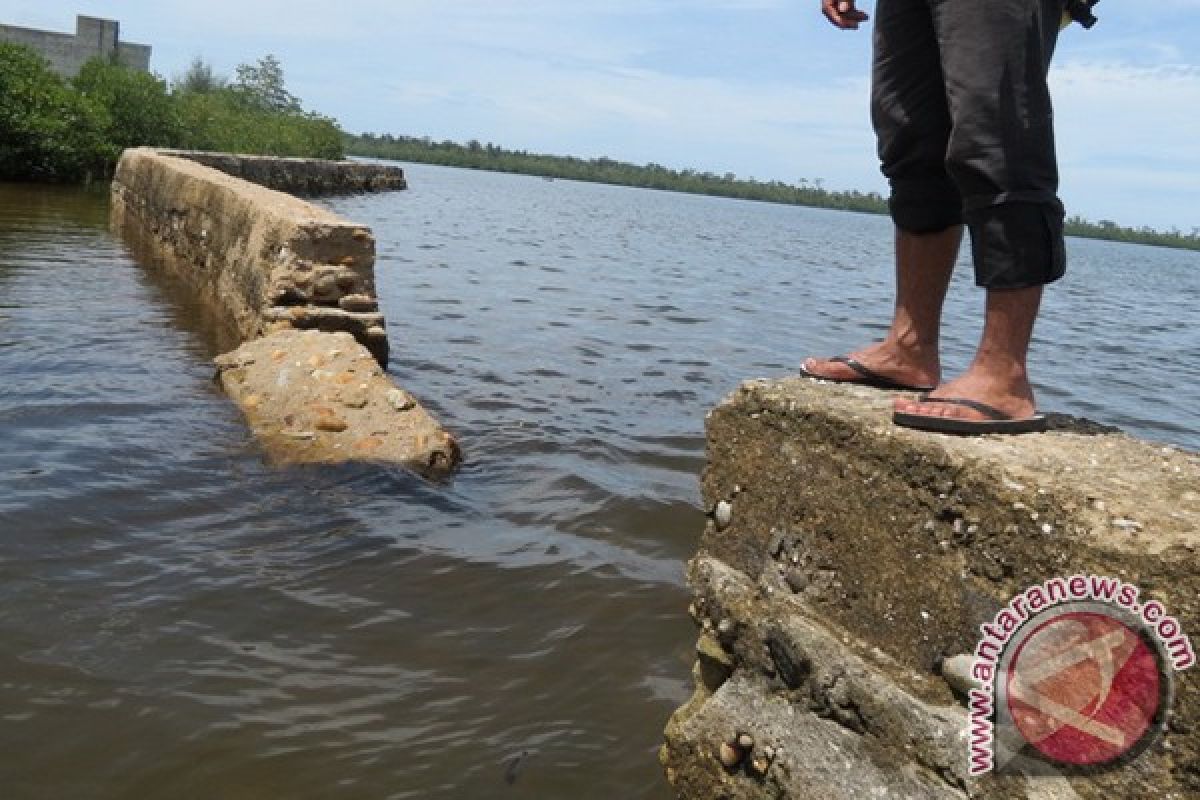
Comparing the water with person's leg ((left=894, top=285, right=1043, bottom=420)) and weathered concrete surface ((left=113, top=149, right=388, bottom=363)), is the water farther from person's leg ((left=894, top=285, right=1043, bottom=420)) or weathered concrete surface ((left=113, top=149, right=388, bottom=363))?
person's leg ((left=894, top=285, right=1043, bottom=420))

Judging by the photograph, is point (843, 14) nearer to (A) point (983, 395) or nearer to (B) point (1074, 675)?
(A) point (983, 395)

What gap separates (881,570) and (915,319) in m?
0.79

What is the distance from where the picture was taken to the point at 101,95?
73.7ft

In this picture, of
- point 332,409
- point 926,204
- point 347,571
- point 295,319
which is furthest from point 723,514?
point 295,319

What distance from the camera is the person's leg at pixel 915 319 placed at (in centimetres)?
244

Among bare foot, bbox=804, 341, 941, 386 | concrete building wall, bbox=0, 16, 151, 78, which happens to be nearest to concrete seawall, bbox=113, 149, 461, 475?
bare foot, bbox=804, 341, 941, 386

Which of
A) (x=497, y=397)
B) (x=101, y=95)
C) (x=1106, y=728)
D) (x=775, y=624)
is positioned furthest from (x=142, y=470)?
(x=101, y=95)

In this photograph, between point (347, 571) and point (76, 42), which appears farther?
point (76, 42)

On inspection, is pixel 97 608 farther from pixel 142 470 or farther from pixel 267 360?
pixel 267 360

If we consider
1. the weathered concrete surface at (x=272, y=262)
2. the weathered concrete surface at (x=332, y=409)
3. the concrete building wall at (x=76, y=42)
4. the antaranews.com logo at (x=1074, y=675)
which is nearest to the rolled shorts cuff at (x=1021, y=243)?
the antaranews.com logo at (x=1074, y=675)

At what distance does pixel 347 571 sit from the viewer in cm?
336

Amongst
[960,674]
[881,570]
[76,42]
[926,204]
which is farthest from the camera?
[76,42]

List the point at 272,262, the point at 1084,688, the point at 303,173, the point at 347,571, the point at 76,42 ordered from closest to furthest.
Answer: the point at 1084,688 < the point at 347,571 < the point at 272,262 < the point at 303,173 < the point at 76,42

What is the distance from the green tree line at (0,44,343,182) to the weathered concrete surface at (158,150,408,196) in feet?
8.00
